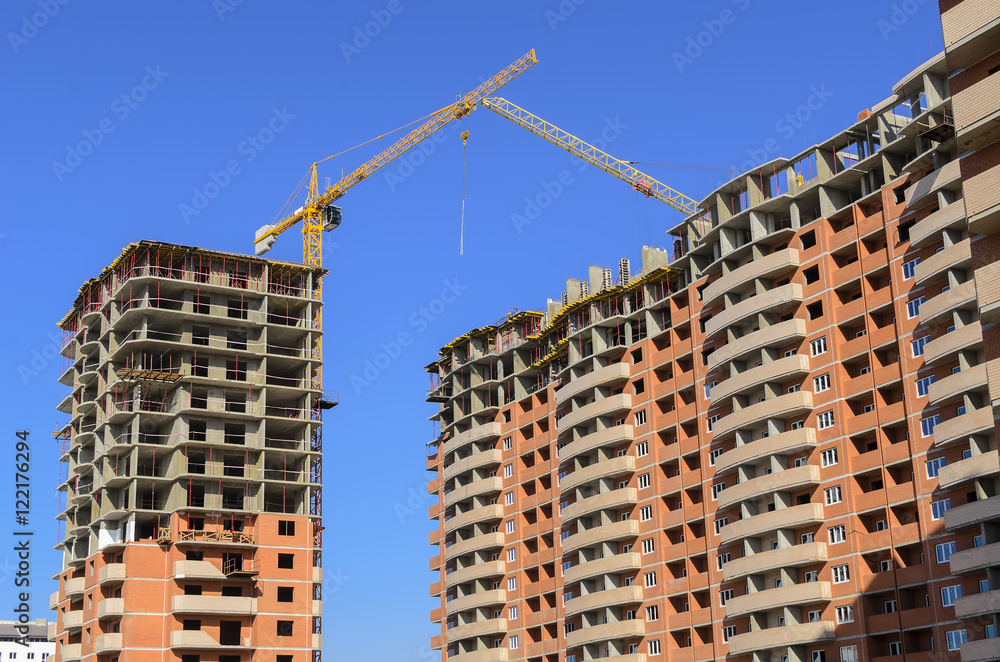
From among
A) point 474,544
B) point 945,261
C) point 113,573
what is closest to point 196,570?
point 113,573

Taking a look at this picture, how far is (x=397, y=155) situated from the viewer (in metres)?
165

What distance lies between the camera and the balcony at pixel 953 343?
8762 cm

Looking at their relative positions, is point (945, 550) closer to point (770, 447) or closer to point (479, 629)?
point (770, 447)

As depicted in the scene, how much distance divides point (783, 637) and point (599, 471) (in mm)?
29592

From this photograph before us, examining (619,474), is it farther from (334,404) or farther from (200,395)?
(200,395)

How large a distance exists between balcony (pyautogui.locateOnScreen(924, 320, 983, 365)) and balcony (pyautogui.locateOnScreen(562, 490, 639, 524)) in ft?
120

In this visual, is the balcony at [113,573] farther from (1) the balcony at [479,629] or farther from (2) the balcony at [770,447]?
(2) the balcony at [770,447]

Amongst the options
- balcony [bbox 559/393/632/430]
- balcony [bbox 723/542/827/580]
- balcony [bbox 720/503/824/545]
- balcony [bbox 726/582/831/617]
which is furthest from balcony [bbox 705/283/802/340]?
balcony [bbox 726/582/831/617]

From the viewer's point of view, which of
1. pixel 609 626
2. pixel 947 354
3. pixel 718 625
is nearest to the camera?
pixel 947 354

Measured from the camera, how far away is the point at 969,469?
8625cm

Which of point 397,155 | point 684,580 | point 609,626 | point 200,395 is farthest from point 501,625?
point 397,155

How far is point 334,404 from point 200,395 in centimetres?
1608

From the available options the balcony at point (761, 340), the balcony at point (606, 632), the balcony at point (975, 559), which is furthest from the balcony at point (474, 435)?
the balcony at point (975, 559)

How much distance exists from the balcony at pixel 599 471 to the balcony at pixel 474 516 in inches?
589
